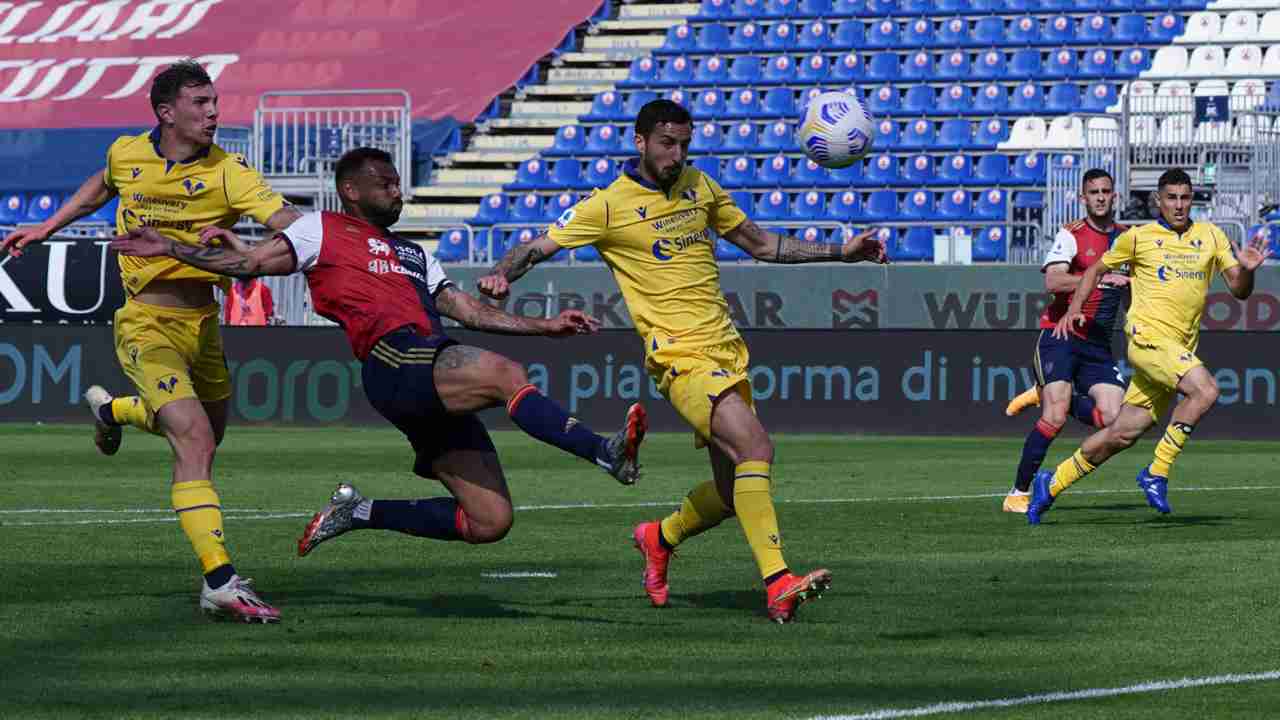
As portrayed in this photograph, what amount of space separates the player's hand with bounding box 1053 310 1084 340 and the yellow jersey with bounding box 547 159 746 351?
4.90 m

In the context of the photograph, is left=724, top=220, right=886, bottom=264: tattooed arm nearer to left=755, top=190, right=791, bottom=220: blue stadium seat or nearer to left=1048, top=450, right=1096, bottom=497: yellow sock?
left=1048, top=450, right=1096, bottom=497: yellow sock

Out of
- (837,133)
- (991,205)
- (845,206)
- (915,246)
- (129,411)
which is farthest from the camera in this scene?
(845,206)

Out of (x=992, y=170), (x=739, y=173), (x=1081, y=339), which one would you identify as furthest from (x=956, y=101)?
(x=1081, y=339)

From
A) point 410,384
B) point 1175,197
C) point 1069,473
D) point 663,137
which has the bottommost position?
point 1069,473

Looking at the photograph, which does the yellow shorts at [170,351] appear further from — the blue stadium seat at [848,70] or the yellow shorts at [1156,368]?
the blue stadium seat at [848,70]

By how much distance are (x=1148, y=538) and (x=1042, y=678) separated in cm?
531

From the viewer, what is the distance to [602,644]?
7664 mm

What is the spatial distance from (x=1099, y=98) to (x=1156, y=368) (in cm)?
1957

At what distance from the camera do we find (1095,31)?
33.8 meters

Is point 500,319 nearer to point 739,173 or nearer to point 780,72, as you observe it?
point 739,173

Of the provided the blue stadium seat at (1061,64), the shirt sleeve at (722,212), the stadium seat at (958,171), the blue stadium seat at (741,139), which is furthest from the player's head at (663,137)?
the blue stadium seat at (1061,64)

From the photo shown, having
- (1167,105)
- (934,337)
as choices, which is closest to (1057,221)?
(1167,105)

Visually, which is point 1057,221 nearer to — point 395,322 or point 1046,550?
point 1046,550

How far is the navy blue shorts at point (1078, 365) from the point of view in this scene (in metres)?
14.6
